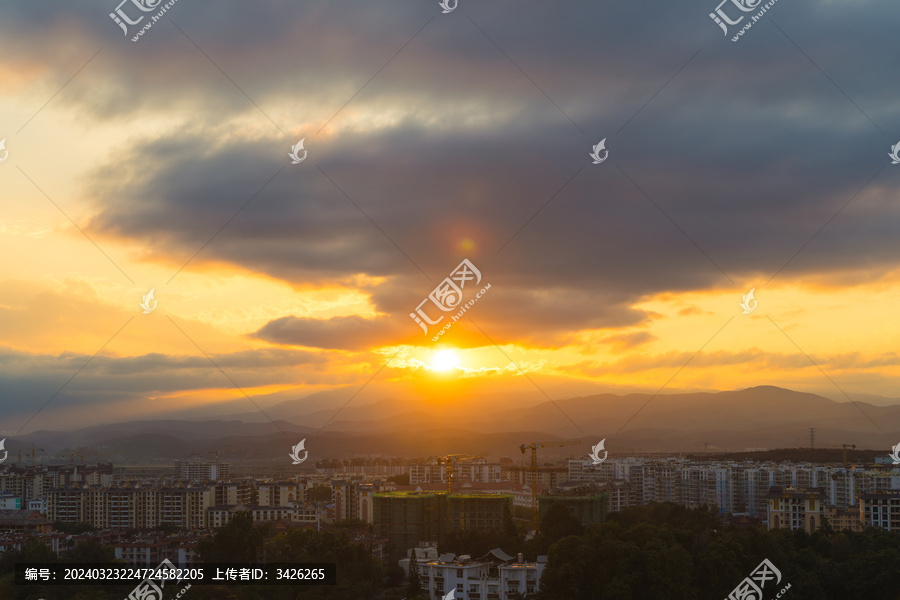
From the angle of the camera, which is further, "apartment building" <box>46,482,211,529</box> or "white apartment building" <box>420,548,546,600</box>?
"apartment building" <box>46,482,211,529</box>

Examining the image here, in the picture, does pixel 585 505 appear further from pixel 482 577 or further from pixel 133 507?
pixel 133 507

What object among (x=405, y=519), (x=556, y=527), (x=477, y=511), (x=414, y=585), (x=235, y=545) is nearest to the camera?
(x=414, y=585)

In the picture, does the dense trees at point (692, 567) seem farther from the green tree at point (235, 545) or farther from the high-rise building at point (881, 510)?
the high-rise building at point (881, 510)

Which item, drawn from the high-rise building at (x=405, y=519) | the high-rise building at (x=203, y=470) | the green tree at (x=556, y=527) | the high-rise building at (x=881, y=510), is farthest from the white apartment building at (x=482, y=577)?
the high-rise building at (x=203, y=470)

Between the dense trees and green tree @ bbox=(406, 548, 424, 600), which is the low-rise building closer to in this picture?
the dense trees

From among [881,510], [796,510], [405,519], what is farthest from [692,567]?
[796,510]

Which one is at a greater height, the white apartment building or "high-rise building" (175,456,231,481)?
the white apartment building

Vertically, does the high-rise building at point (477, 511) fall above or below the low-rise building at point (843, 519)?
above

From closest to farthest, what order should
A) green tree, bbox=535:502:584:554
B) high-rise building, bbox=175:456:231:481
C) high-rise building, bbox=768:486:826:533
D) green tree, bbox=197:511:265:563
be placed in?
1. green tree, bbox=197:511:265:563
2. green tree, bbox=535:502:584:554
3. high-rise building, bbox=768:486:826:533
4. high-rise building, bbox=175:456:231:481

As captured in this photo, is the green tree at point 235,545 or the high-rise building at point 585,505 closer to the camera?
the green tree at point 235,545

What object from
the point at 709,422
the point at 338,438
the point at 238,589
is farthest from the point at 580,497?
the point at 709,422

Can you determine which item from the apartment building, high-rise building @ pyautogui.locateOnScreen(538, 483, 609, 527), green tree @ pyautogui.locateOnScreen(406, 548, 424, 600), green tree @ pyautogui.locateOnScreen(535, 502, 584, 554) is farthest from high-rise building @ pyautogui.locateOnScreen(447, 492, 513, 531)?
the apartment building

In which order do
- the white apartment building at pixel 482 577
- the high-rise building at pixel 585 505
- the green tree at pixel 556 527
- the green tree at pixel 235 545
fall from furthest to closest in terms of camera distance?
the high-rise building at pixel 585 505 → the green tree at pixel 556 527 → the green tree at pixel 235 545 → the white apartment building at pixel 482 577
